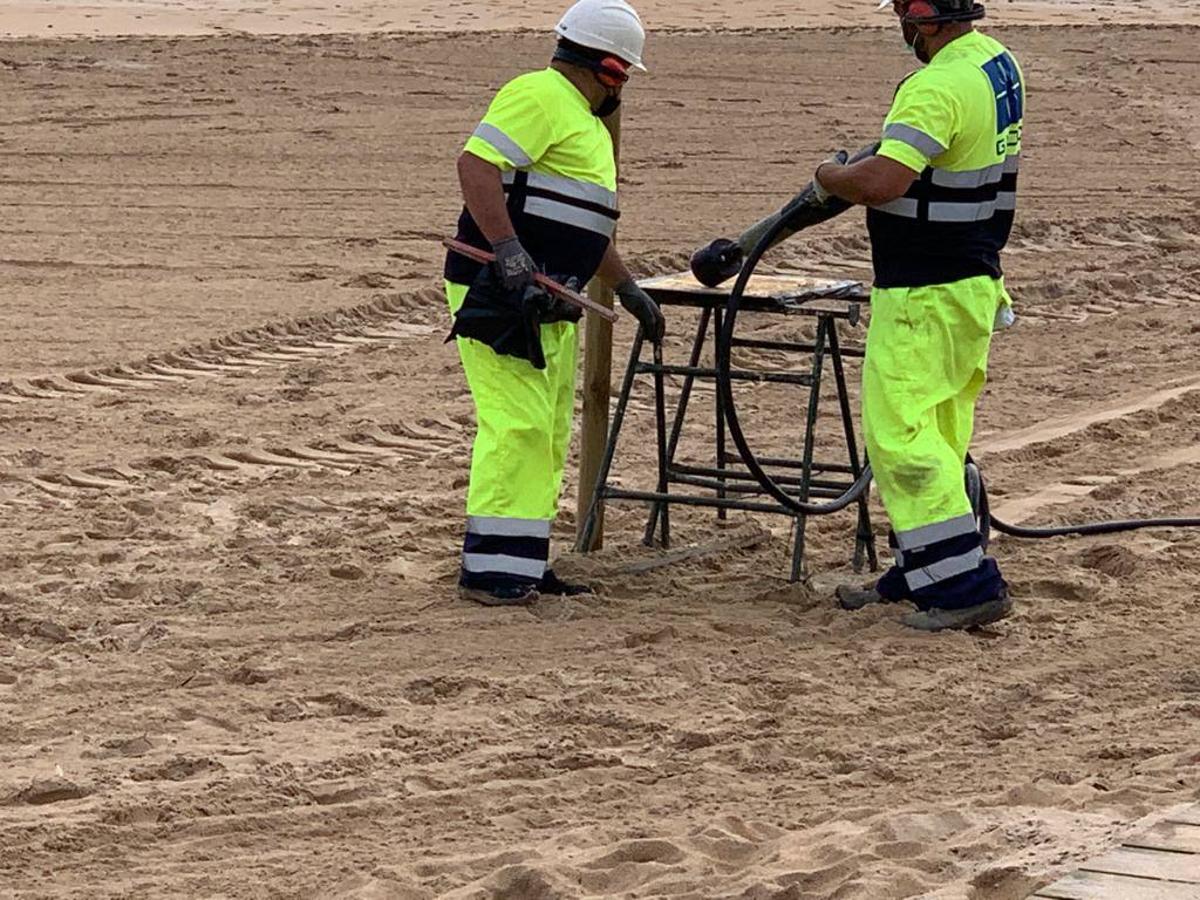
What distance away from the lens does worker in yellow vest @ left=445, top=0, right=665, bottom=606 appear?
664 cm

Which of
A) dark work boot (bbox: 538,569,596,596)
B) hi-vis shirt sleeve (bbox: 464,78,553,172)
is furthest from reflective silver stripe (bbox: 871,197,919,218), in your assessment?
dark work boot (bbox: 538,569,596,596)

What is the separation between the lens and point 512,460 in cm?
679

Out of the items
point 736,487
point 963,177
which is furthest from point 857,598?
point 963,177

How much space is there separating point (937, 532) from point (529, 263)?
4.75ft

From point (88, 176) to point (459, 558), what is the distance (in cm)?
745

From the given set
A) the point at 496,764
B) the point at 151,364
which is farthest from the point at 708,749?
the point at 151,364

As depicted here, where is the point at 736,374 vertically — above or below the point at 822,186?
below

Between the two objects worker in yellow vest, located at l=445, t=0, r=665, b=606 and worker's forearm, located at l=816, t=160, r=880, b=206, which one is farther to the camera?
worker in yellow vest, located at l=445, t=0, r=665, b=606

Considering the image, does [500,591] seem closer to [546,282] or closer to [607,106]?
[546,282]

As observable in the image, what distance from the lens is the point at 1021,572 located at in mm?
7352

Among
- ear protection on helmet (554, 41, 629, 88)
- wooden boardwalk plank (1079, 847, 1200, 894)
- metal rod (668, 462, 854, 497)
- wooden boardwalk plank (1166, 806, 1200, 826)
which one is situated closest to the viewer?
wooden boardwalk plank (1079, 847, 1200, 894)

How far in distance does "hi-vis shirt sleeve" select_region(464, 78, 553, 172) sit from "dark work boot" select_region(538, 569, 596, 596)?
4.27ft

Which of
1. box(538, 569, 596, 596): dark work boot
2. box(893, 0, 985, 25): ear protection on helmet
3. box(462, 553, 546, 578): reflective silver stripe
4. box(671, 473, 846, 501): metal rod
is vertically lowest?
box(538, 569, 596, 596): dark work boot

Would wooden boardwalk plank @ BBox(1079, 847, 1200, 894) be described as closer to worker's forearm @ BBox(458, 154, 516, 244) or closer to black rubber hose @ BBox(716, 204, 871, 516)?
black rubber hose @ BBox(716, 204, 871, 516)
